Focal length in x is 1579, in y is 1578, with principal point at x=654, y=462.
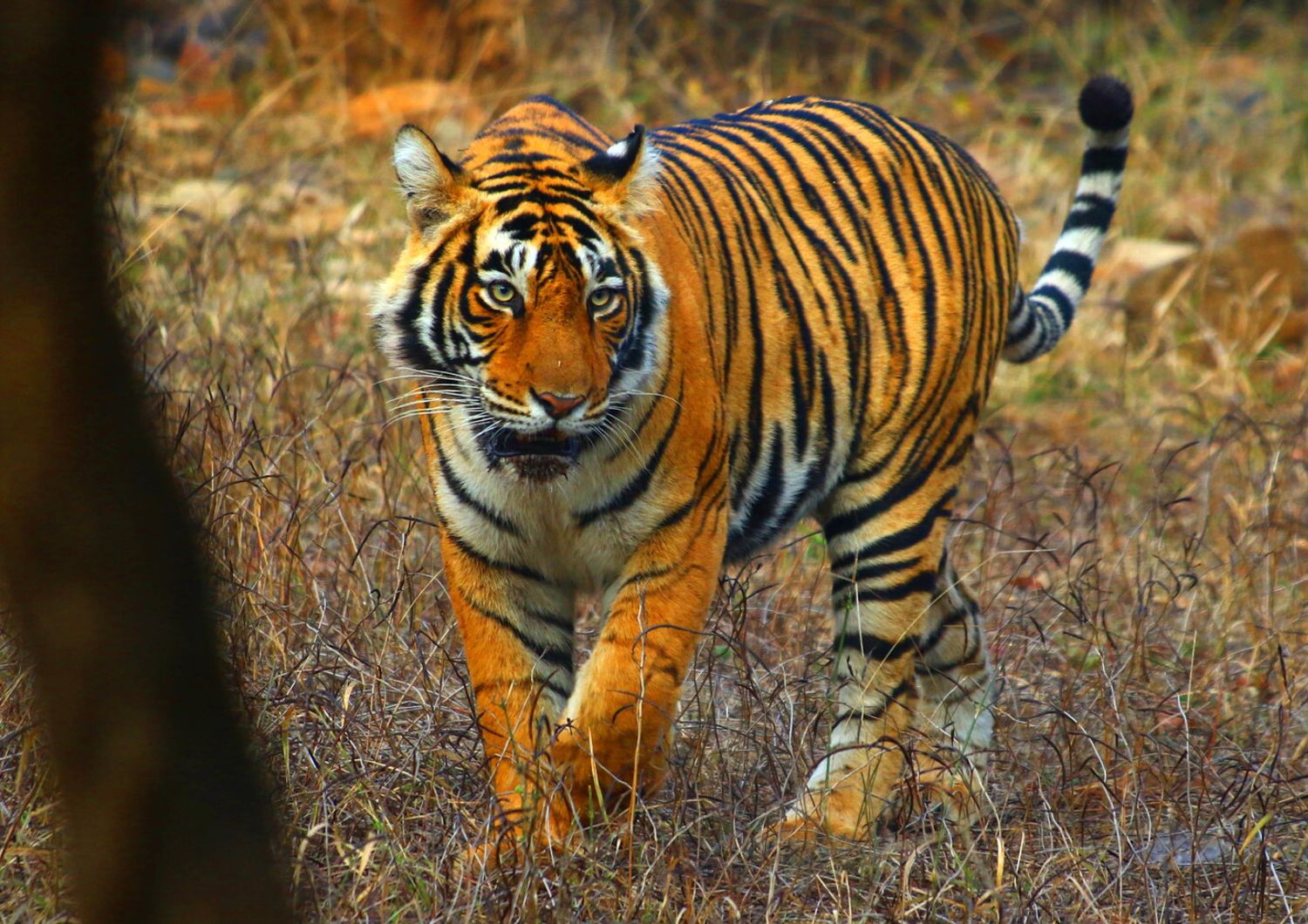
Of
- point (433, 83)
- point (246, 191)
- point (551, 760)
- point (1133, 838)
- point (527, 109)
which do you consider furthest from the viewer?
point (433, 83)

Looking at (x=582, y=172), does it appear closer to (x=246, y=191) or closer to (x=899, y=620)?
(x=899, y=620)

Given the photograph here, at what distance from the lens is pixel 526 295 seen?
282 cm

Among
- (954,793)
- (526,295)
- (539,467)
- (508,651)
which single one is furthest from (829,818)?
(526,295)

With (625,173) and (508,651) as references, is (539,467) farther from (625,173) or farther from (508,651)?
(625,173)

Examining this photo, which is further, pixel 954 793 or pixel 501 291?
pixel 954 793

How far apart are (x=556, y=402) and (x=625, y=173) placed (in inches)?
21.0

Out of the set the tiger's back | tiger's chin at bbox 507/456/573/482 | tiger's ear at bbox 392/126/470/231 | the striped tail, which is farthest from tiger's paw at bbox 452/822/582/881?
the striped tail

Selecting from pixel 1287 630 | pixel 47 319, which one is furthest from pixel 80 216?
pixel 1287 630

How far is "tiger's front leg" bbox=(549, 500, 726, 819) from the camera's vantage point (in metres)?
2.91

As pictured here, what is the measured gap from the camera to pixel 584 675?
2.98 m

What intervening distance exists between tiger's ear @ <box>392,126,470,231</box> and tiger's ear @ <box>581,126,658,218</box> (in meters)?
0.25

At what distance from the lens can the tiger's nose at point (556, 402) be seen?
270 cm

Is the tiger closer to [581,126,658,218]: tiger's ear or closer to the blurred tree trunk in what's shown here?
[581,126,658,218]: tiger's ear

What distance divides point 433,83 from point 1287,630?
629 centimetres
